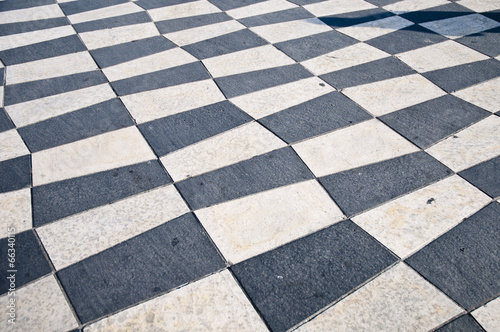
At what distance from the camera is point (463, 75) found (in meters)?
3.38

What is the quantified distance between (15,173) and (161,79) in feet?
4.62

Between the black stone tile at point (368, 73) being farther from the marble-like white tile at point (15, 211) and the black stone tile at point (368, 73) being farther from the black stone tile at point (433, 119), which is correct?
the marble-like white tile at point (15, 211)

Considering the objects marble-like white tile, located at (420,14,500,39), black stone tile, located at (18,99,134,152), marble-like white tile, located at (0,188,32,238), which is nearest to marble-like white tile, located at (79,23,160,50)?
black stone tile, located at (18,99,134,152)

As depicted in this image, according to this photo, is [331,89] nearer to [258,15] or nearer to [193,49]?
[193,49]

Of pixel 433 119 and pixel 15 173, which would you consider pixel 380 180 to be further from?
pixel 15 173

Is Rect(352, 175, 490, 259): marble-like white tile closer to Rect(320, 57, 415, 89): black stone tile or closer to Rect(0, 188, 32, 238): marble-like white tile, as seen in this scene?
Rect(320, 57, 415, 89): black stone tile

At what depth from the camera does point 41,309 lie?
5.94 feet

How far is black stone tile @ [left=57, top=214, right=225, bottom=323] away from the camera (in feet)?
6.07

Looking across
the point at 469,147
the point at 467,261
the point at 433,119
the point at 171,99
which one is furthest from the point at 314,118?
the point at 467,261

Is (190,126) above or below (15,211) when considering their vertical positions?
above

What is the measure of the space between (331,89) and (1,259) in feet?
8.21

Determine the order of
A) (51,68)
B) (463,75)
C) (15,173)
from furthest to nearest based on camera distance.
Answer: (51,68) → (463,75) → (15,173)

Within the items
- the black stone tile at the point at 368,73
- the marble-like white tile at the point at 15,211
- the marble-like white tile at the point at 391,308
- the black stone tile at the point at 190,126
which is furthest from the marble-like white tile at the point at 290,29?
the marble-like white tile at the point at 391,308

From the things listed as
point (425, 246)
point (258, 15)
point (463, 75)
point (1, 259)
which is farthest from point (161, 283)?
point (258, 15)
